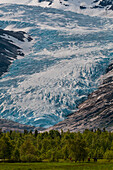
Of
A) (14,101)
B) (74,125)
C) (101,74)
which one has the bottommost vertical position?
(74,125)

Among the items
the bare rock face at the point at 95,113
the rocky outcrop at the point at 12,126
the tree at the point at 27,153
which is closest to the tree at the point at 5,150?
the tree at the point at 27,153

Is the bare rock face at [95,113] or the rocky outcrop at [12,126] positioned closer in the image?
the rocky outcrop at [12,126]

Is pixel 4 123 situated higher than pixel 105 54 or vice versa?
pixel 105 54

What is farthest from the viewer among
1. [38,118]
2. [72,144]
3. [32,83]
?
[32,83]

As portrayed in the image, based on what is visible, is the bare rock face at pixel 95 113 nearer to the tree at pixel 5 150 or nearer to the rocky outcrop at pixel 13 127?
the rocky outcrop at pixel 13 127

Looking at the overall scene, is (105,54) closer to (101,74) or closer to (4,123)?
(101,74)

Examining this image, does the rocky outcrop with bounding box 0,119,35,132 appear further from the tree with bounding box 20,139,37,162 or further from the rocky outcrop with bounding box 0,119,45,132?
the tree with bounding box 20,139,37,162

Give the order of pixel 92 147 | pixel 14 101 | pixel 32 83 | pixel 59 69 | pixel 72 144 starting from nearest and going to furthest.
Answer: pixel 72 144 < pixel 92 147 < pixel 14 101 < pixel 32 83 < pixel 59 69

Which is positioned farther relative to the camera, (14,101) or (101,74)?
(101,74)

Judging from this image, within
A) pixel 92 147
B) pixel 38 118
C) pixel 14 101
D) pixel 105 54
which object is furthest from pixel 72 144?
pixel 105 54
